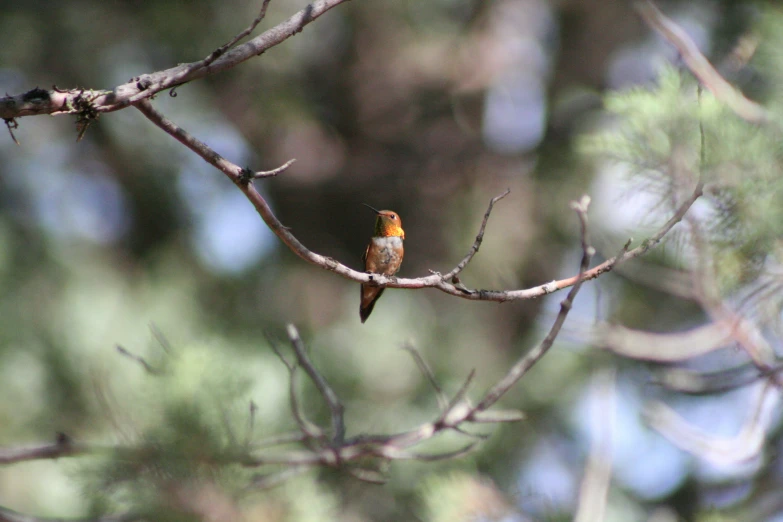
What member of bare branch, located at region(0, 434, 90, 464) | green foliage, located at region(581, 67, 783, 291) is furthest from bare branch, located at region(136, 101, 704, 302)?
bare branch, located at region(0, 434, 90, 464)

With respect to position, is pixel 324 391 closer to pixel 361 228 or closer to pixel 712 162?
pixel 712 162

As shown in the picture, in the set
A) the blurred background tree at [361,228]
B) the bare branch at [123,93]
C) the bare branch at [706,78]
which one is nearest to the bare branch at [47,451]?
the blurred background tree at [361,228]

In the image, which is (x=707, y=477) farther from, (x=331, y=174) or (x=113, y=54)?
(x=113, y=54)

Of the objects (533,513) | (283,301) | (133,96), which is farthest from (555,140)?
(133,96)

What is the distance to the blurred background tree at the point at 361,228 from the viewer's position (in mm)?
2996

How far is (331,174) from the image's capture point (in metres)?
4.59

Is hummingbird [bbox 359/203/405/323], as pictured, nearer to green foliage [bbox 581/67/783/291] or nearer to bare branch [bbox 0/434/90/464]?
green foliage [bbox 581/67/783/291]

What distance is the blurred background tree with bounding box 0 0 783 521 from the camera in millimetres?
2996

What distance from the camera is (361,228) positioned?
445cm

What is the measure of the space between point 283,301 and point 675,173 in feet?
9.77

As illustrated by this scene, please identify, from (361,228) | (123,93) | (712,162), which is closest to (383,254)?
(361,228)

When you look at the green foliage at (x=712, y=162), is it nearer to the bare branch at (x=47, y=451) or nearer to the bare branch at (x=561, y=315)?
the bare branch at (x=561, y=315)

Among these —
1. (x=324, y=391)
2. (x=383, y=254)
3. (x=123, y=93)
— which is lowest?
(x=324, y=391)

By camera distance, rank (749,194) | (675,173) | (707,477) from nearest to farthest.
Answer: (749,194)
(675,173)
(707,477)
